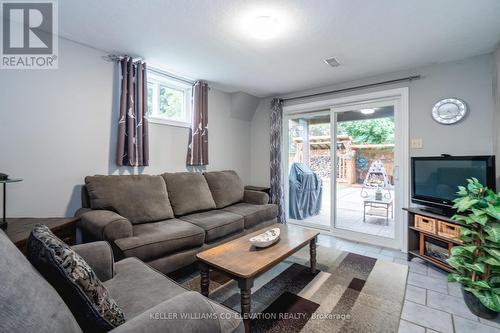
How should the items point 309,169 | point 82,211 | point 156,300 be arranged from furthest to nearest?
point 309,169, point 82,211, point 156,300

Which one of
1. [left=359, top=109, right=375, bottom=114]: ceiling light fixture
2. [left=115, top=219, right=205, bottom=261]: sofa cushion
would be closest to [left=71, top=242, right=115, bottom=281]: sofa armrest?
[left=115, top=219, right=205, bottom=261]: sofa cushion

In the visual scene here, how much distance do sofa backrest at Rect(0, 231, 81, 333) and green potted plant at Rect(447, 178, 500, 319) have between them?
2449mm

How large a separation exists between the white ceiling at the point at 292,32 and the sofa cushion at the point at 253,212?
187 cm

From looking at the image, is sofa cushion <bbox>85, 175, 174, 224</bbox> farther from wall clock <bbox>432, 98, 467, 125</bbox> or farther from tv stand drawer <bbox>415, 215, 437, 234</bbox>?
wall clock <bbox>432, 98, 467, 125</bbox>

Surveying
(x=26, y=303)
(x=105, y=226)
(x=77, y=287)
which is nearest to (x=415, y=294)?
(x=77, y=287)

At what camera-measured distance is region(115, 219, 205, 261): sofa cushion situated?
190cm

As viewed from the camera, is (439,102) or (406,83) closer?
(439,102)

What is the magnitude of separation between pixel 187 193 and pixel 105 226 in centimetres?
115

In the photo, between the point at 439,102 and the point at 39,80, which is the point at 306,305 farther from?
the point at 39,80

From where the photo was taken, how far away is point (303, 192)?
414 cm

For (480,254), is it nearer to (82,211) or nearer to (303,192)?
(303,192)

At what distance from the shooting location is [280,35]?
7.32 ft

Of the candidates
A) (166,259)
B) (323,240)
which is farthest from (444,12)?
(166,259)

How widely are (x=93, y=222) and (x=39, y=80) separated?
148cm
